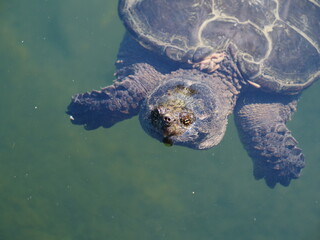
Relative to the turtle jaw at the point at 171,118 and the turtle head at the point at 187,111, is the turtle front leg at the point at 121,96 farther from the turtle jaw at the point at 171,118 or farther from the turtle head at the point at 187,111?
the turtle jaw at the point at 171,118

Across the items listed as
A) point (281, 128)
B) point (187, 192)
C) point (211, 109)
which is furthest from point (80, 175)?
point (281, 128)

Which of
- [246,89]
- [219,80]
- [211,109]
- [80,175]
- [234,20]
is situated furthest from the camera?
[80,175]

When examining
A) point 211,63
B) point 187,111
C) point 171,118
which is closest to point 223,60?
point 211,63

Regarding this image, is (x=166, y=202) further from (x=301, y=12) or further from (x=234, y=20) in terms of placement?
(x=301, y=12)

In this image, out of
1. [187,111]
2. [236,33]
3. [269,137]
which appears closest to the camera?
[187,111]

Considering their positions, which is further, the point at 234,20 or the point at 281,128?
the point at 281,128

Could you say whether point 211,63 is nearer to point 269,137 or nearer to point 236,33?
point 236,33

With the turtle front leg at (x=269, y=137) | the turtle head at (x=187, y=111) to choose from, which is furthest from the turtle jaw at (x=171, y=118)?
the turtle front leg at (x=269, y=137)

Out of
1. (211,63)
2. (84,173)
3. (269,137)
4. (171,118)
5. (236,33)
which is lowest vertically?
(84,173)
